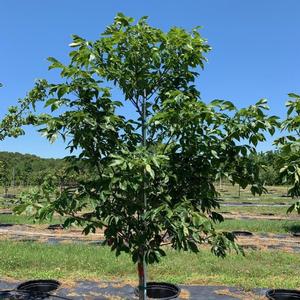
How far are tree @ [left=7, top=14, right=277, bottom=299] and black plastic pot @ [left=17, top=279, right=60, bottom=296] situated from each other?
3.40 meters

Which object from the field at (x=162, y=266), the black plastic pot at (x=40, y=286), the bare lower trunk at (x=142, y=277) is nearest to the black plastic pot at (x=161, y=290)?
the field at (x=162, y=266)

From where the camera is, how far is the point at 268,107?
382 cm

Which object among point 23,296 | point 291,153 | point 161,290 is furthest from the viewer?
point 161,290

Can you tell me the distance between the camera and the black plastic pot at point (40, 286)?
7.33m

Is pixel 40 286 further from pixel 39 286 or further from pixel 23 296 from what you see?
pixel 23 296

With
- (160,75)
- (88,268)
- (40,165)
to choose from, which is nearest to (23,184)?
(40,165)

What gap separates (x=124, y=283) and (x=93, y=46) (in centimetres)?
499

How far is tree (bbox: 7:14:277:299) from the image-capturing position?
12.6 feet

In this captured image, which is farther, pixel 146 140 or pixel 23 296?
pixel 23 296

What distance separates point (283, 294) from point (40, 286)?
4164mm

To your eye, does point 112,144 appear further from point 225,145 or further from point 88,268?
point 88,268

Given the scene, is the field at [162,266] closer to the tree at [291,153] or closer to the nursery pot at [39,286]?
the nursery pot at [39,286]

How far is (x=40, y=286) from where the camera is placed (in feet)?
24.5

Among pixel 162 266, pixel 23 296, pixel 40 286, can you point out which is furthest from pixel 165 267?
pixel 23 296
